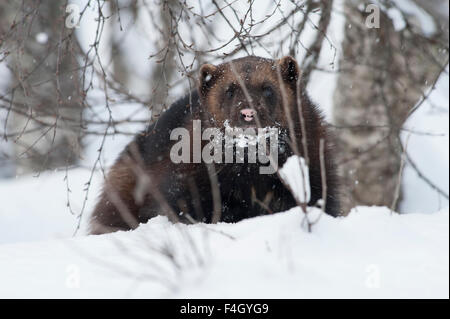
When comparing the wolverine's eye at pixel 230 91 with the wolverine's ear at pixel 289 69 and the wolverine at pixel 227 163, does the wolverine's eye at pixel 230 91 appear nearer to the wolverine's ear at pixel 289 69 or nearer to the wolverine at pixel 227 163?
the wolverine at pixel 227 163

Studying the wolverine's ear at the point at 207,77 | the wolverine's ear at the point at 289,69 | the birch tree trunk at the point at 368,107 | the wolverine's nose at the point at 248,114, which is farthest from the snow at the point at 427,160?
the wolverine's nose at the point at 248,114

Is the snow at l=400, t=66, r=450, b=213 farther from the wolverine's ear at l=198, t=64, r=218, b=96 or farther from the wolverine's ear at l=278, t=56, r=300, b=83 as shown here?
the wolverine's ear at l=198, t=64, r=218, b=96

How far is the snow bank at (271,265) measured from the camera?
2.21 m

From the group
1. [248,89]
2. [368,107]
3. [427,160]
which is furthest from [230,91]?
[427,160]

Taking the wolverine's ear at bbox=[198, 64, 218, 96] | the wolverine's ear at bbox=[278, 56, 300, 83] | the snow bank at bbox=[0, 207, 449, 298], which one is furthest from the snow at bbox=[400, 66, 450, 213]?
the snow bank at bbox=[0, 207, 449, 298]

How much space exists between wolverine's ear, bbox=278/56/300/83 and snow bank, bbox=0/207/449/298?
177 centimetres

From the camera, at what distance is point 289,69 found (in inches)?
176

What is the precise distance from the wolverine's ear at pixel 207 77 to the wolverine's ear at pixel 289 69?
0.53 meters

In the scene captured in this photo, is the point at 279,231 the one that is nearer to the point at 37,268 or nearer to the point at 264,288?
the point at 264,288

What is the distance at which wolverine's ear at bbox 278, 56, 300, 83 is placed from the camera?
4402 millimetres

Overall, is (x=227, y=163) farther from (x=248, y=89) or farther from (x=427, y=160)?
(x=427, y=160)

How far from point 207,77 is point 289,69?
650mm

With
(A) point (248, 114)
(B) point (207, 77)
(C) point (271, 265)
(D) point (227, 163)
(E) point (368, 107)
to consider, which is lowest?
(C) point (271, 265)
